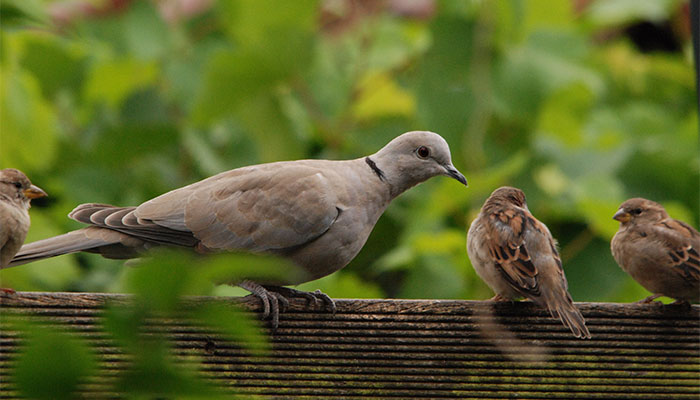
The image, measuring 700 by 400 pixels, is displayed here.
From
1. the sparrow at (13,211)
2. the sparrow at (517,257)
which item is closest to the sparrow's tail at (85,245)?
the sparrow at (13,211)

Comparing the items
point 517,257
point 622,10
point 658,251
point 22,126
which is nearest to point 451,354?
point 517,257

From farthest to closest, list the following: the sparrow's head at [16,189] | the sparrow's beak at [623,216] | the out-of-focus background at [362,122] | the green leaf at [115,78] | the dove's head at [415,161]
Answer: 1. the green leaf at [115,78]
2. the out-of-focus background at [362,122]
3. the sparrow's beak at [623,216]
4. the dove's head at [415,161]
5. the sparrow's head at [16,189]

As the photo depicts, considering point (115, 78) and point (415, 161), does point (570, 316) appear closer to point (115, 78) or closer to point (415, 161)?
point (415, 161)

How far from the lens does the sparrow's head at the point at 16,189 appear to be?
2.25 meters

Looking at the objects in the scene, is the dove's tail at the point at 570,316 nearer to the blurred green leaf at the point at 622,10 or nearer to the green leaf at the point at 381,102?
the green leaf at the point at 381,102

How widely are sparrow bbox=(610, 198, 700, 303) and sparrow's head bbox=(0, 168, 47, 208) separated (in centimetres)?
161

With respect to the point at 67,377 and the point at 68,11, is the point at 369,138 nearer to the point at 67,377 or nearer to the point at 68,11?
the point at 68,11

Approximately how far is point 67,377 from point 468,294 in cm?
396

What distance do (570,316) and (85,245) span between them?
1.29 m

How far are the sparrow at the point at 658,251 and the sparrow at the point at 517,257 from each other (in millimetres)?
292

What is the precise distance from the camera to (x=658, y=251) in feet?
7.81

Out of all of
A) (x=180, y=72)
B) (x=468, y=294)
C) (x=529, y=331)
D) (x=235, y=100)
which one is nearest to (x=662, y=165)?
(x=468, y=294)

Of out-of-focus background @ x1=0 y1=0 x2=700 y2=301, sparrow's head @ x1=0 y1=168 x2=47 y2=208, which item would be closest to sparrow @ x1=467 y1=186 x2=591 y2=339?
sparrow's head @ x1=0 y1=168 x2=47 y2=208

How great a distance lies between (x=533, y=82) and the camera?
15.6 ft
